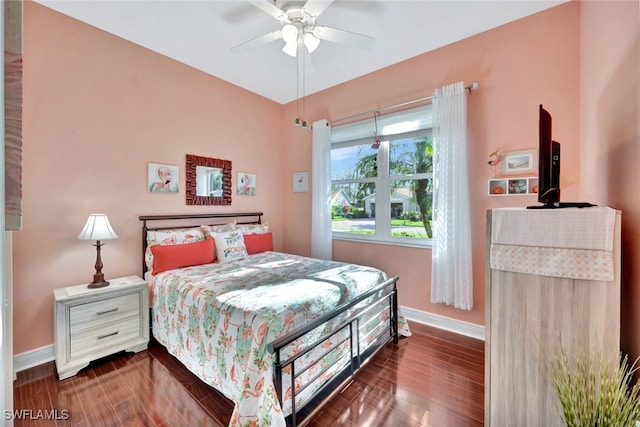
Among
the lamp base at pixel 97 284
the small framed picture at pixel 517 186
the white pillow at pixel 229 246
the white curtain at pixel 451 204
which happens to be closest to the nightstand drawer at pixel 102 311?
the lamp base at pixel 97 284

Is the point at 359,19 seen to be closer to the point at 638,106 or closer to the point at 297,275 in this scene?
the point at 638,106

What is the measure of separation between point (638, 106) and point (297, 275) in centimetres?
221

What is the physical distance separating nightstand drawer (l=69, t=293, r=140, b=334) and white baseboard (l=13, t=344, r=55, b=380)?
1.47 ft

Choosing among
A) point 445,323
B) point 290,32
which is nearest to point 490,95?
→ point 290,32

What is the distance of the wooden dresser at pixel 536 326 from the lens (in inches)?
41.4

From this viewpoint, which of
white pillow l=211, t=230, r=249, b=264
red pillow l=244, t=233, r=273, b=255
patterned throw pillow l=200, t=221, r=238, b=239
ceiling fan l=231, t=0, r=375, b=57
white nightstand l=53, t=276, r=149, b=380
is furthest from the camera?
red pillow l=244, t=233, r=273, b=255

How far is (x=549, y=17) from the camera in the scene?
2254 millimetres

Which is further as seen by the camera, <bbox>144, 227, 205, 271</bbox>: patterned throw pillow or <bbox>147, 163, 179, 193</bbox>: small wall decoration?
<bbox>147, 163, 179, 193</bbox>: small wall decoration

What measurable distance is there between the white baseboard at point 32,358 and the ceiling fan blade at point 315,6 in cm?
334

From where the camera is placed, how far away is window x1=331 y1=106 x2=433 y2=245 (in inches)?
119

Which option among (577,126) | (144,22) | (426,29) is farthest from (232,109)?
(577,126)

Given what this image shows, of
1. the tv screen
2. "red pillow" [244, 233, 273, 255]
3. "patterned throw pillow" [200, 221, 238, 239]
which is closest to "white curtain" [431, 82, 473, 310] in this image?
the tv screen

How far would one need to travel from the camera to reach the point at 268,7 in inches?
71.7

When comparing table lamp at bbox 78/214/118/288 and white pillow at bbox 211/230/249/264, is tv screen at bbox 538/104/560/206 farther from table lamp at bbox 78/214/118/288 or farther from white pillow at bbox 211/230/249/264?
table lamp at bbox 78/214/118/288
